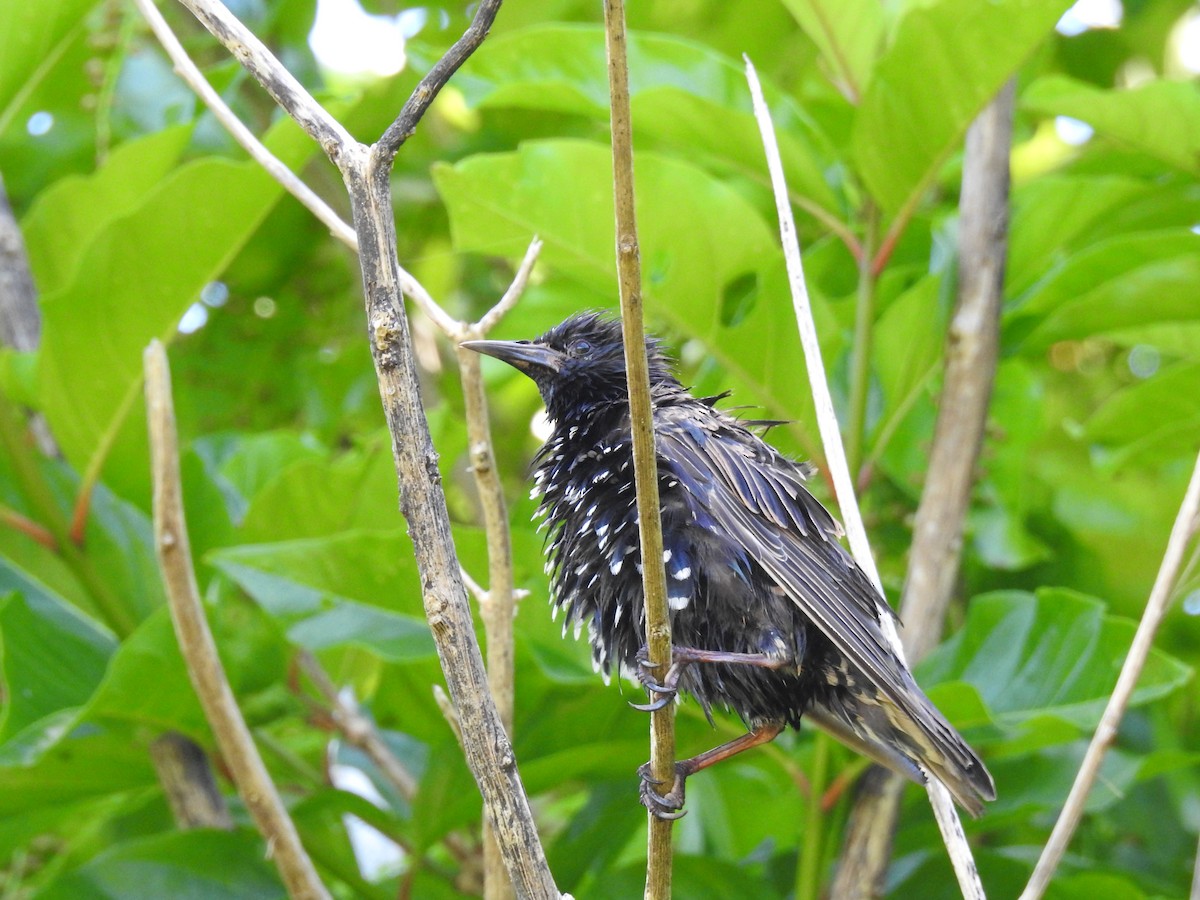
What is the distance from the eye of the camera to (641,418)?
5.65 feet

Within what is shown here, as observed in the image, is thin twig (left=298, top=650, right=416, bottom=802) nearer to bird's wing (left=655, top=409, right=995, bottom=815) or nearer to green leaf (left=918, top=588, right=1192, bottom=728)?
bird's wing (left=655, top=409, right=995, bottom=815)

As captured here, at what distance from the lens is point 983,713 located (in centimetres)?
287

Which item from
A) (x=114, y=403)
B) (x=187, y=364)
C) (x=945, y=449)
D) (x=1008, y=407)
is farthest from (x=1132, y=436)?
(x=187, y=364)

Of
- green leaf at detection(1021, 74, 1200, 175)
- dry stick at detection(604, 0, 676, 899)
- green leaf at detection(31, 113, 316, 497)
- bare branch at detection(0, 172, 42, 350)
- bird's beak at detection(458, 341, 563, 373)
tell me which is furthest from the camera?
bare branch at detection(0, 172, 42, 350)

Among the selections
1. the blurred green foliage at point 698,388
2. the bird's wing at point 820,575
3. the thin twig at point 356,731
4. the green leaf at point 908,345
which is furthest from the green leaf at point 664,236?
the thin twig at point 356,731

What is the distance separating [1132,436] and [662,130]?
1727 mm

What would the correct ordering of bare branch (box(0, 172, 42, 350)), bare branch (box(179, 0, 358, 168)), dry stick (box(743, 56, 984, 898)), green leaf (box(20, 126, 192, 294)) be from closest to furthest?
bare branch (box(179, 0, 358, 168)) → dry stick (box(743, 56, 984, 898)) → green leaf (box(20, 126, 192, 294)) → bare branch (box(0, 172, 42, 350))

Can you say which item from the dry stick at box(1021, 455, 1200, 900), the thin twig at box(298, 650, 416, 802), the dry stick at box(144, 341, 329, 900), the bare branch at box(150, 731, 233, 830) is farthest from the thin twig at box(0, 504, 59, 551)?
the dry stick at box(1021, 455, 1200, 900)

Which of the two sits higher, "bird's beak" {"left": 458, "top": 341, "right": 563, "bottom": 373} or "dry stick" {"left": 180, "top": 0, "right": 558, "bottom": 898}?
"bird's beak" {"left": 458, "top": 341, "right": 563, "bottom": 373}

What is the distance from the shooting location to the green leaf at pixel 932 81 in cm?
308

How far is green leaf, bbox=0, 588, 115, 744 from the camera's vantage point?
2.98 meters

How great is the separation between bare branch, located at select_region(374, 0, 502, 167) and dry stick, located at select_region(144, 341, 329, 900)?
3.03 ft

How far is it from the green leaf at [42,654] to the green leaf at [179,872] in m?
0.39

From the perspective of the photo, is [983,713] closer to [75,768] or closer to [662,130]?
[662,130]
